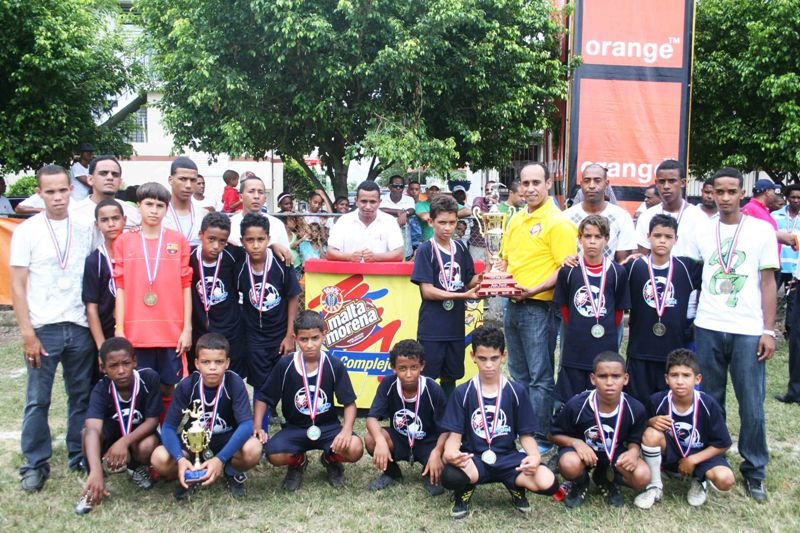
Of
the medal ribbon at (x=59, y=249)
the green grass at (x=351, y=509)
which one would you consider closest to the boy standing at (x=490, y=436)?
the green grass at (x=351, y=509)

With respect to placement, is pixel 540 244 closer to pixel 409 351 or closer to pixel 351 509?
pixel 409 351

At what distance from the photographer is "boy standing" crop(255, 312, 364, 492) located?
4500mm

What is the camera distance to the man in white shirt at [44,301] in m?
4.45

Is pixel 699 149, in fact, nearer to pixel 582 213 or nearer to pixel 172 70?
pixel 172 70

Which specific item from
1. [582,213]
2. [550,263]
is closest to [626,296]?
[550,263]

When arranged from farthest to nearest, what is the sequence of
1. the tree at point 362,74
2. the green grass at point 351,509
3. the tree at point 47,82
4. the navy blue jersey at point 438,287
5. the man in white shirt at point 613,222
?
the tree at point 47,82 → the tree at point 362,74 → the man in white shirt at point 613,222 → the navy blue jersey at point 438,287 → the green grass at point 351,509

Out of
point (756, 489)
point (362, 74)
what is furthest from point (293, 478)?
point (362, 74)

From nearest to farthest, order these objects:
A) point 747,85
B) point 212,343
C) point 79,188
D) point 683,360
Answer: point 683,360, point 212,343, point 79,188, point 747,85

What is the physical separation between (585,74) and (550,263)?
8.75m

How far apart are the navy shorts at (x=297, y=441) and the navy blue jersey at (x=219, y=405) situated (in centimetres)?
25

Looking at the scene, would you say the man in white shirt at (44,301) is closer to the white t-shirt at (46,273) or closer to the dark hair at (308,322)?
the white t-shirt at (46,273)

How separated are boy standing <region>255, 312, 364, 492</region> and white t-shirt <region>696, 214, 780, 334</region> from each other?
2.39m

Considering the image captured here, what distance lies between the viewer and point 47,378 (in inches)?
179

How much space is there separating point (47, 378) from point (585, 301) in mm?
3517
